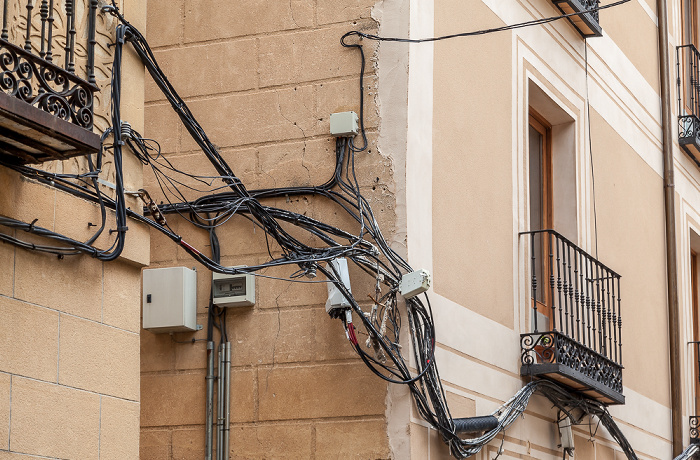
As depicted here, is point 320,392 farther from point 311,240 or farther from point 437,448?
point 311,240

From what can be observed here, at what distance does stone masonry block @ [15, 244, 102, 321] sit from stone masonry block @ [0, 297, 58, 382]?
55 mm

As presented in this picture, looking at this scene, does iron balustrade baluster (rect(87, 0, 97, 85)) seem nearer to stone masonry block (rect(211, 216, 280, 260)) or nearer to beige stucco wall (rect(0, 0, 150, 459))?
beige stucco wall (rect(0, 0, 150, 459))

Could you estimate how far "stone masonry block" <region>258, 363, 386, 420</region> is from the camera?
6.62 metres

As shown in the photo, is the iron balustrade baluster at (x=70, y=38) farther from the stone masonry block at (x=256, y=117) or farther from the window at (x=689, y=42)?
the window at (x=689, y=42)

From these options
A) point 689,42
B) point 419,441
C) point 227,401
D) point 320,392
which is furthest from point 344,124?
point 689,42

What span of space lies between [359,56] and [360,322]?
166cm

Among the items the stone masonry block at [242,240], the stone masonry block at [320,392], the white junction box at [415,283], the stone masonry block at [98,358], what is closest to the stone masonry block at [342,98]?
the stone masonry block at [242,240]

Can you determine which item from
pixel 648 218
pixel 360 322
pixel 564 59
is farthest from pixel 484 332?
pixel 648 218

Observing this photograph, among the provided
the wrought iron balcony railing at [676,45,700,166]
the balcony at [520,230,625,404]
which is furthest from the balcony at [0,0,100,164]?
the wrought iron balcony railing at [676,45,700,166]

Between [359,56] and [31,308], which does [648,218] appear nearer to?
[359,56]

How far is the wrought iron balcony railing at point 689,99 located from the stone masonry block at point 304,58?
5782 mm

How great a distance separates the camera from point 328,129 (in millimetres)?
7129

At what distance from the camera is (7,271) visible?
4.78m

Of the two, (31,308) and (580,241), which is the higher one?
(580,241)
